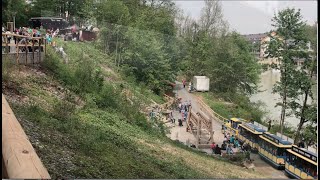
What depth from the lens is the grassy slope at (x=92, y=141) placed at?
3131mm

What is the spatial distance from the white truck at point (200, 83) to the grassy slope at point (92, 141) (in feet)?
1.63

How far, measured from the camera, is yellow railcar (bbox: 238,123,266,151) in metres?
4.16

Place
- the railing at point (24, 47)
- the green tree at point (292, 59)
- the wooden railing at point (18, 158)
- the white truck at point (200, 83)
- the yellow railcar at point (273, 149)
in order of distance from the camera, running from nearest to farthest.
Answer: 1. the wooden railing at point (18, 158)
2. the green tree at point (292, 59)
3. the yellow railcar at point (273, 149)
4. the railing at point (24, 47)
5. the white truck at point (200, 83)

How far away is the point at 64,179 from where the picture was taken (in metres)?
2.41

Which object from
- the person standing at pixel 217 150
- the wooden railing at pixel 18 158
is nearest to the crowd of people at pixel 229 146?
the person standing at pixel 217 150

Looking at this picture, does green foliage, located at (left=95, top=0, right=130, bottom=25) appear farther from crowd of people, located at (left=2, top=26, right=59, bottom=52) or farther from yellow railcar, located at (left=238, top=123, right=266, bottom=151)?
yellow railcar, located at (left=238, top=123, right=266, bottom=151)

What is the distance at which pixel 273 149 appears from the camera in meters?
3.82

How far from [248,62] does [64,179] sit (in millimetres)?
2494

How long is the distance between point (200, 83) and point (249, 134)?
0.78 m

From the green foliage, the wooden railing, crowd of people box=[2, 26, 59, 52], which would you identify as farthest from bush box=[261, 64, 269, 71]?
the wooden railing

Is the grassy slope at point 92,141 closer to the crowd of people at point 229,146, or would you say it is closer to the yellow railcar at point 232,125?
the crowd of people at point 229,146

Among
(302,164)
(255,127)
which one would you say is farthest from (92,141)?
(302,164)

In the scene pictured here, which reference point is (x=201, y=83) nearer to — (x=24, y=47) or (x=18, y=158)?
(x=24, y=47)

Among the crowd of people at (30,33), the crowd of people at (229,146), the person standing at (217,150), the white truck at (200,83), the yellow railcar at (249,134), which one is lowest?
the person standing at (217,150)
